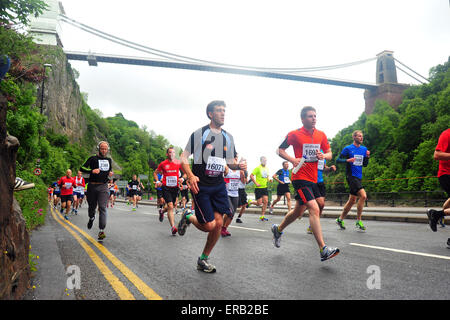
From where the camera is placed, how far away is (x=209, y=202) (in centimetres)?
425

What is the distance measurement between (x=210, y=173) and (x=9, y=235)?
2.12 meters

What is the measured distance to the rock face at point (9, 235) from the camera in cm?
292

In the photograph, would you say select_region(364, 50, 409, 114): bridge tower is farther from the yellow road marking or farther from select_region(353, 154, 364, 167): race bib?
the yellow road marking

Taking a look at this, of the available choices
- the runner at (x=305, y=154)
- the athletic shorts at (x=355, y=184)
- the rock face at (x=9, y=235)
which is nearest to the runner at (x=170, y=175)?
the athletic shorts at (x=355, y=184)

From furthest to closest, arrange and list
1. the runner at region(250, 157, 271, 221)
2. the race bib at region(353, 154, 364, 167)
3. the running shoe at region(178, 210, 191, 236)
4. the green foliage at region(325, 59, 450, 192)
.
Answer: the green foliage at region(325, 59, 450, 192) → the runner at region(250, 157, 271, 221) → the race bib at region(353, 154, 364, 167) → the running shoe at region(178, 210, 191, 236)

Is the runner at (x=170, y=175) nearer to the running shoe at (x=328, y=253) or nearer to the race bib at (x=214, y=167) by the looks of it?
the race bib at (x=214, y=167)

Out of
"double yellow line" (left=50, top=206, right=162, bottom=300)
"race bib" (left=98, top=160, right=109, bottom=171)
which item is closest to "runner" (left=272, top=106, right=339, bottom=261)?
"double yellow line" (left=50, top=206, right=162, bottom=300)

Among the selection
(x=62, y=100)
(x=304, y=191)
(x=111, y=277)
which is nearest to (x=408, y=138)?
(x=304, y=191)

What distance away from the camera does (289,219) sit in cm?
544

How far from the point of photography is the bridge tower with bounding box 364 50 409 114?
74.9 meters

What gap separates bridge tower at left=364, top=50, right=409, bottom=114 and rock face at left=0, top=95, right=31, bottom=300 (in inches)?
3122

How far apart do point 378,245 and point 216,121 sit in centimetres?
364

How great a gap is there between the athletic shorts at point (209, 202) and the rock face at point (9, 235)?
70.8 inches
